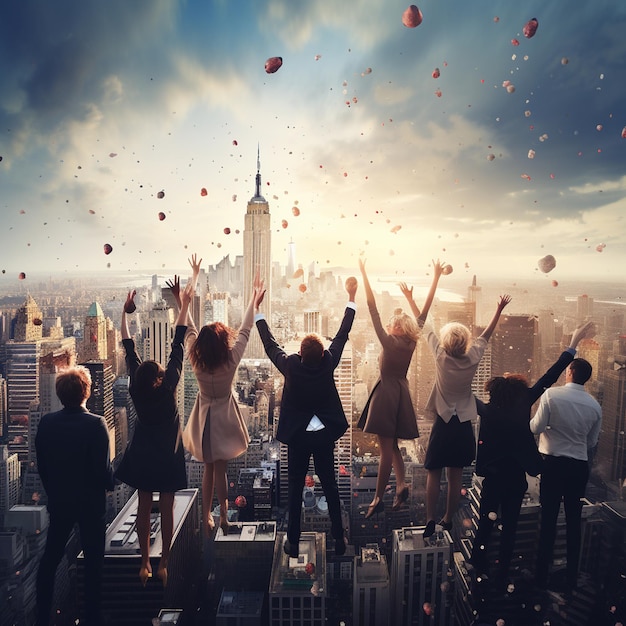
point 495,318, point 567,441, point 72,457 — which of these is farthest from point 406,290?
point 72,457

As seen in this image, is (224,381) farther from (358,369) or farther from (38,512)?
(38,512)

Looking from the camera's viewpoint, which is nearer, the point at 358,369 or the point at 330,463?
the point at 330,463

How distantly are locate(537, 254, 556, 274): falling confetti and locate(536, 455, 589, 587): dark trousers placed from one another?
2550 millimetres

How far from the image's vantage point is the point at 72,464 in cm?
254

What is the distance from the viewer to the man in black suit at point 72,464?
2.54 m

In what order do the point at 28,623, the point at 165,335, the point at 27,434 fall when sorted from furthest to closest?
the point at 27,434 → the point at 165,335 → the point at 28,623

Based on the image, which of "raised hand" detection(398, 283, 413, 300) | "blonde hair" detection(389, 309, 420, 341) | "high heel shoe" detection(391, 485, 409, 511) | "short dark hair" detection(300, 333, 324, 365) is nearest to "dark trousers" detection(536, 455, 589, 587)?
"high heel shoe" detection(391, 485, 409, 511)

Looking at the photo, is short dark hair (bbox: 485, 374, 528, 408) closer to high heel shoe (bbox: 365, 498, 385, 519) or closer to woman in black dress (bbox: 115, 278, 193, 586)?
high heel shoe (bbox: 365, 498, 385, 519)

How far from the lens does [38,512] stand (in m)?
4.03

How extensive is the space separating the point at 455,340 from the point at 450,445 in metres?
0.73

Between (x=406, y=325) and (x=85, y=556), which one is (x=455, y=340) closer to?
(x=406, y=325)

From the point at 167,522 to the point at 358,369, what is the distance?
201cm

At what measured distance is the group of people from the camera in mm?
2586

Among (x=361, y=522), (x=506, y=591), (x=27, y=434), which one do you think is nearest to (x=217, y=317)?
(x=361, y=522)
